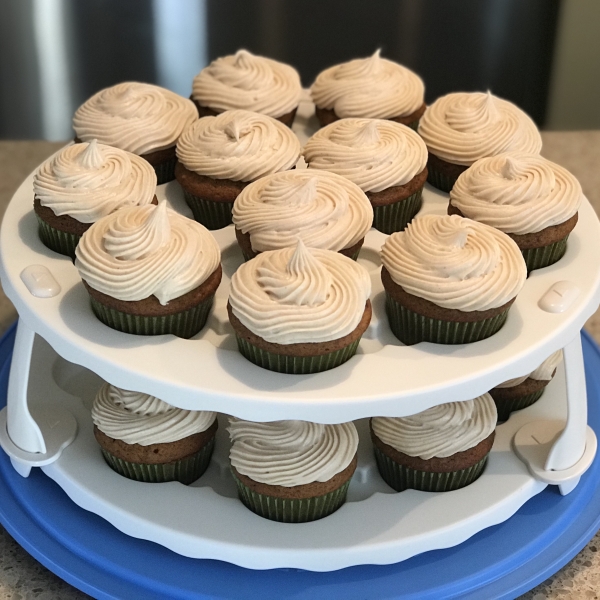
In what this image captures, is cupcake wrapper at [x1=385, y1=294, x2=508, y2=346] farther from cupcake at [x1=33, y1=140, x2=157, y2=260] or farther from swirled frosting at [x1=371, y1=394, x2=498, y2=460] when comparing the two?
cupcake at [x1=33, y1=140, x2=157, y2=260]

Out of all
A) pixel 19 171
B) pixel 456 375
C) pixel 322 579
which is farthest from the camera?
pixel 19 171

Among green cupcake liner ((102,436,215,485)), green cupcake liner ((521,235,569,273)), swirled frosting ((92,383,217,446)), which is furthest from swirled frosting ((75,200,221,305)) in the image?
green cupcake liner ((521,235,569,273))

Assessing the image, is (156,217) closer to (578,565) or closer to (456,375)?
(456,375)

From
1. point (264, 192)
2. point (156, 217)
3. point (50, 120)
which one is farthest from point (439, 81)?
point (156, 217)

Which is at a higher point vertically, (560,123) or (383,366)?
(383,366)

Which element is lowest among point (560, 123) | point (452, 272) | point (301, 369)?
point (560, 123)
